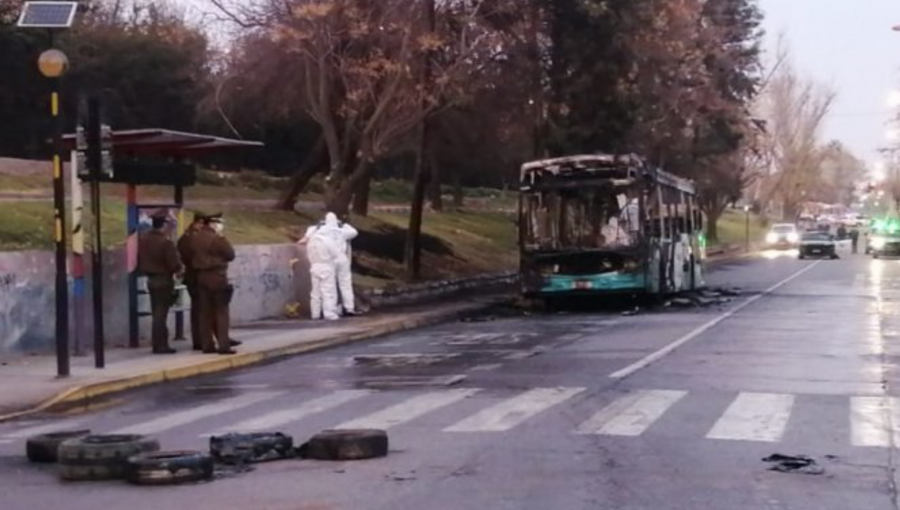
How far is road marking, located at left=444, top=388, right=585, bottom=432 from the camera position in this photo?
537 inches

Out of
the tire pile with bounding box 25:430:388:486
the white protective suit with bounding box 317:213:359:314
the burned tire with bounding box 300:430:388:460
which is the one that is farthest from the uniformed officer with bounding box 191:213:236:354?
the burned tire with bounding box 300:430:388:460

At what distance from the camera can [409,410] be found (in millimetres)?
15086

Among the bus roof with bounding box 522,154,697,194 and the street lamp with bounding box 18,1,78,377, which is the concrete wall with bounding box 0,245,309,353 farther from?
the bus roof with bounding box 522,154,697,194

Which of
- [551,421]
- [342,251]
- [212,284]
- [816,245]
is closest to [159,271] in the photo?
[212,284]

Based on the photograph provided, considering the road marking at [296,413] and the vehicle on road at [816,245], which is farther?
the vehicle on road at [816,245]

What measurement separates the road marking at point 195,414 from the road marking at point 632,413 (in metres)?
3.91

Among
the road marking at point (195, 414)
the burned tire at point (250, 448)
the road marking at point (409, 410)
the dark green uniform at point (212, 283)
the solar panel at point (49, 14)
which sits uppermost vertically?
the solar panel at point (49, 14)

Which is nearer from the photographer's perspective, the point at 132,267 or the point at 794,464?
the point at 794,464

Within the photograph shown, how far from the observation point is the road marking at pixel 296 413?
46.3 ft

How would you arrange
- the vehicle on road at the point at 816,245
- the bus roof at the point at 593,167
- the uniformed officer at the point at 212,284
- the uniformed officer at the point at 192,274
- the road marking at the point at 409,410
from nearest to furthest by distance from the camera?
the road marking at the point at 409,410 < the uniformed officer at the point at 212,284 < the uniformed officer at the point at 192,274 < the bus roof at the point at 593,167 < the vehicle on road at the point at 816,245

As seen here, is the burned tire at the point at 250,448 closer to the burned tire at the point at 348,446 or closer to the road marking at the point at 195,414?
the burned tire at the point at 348,446

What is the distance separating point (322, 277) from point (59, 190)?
11.7 metres

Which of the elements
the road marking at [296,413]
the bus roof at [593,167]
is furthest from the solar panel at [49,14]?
the bus roof at [593,167]

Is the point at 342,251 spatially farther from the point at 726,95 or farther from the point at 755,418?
the point at 726,95
